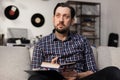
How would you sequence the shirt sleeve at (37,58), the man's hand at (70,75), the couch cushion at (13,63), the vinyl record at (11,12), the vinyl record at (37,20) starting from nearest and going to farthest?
the man's hand at (70,75) < the shirt sleeve at (37,58) < the couch cushion at (13,63) < the vinyl record at (11,12) < the vinyl record at (37,20)

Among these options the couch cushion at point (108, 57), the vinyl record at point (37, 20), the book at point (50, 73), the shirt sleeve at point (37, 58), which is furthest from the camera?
the vinyl record at point (37, 20)

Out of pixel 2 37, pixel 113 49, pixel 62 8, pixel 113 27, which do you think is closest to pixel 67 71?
pixel 62 8

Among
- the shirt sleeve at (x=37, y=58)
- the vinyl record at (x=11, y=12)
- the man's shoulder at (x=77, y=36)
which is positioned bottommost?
the shirt sleeve at (x=37, y=58)

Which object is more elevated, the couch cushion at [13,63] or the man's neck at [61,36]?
the man's neck at [61,36]

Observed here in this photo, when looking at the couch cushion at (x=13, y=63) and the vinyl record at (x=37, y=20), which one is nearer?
the couch cushion at (x=13, y=63)

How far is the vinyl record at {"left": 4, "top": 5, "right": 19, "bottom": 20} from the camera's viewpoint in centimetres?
507

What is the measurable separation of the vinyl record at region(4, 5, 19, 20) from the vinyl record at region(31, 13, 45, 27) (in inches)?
15.5

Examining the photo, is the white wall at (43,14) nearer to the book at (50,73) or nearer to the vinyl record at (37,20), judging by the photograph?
the vinyl record at (37,20)

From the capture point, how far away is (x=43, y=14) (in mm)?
5340

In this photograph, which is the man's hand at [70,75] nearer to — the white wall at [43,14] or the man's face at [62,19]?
the man's face at [62,19]

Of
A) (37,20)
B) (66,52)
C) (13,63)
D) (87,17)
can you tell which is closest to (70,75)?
(66,52)

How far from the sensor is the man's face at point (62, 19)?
2127 mm

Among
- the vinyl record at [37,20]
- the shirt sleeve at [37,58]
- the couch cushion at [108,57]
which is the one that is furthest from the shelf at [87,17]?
the shirt sleeve at [37,58]

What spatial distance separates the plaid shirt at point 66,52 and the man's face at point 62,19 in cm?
11
